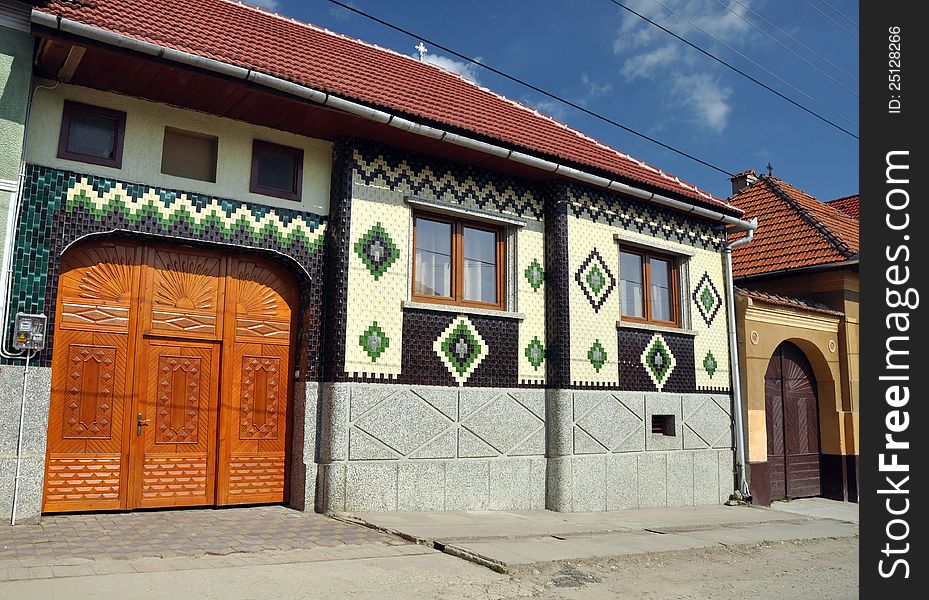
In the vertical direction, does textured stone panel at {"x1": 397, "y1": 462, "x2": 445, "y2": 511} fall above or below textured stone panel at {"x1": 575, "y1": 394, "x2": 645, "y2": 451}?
below

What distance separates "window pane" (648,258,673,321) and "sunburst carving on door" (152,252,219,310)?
6995 millimetres

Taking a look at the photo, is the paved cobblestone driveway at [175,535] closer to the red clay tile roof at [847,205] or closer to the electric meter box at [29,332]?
the electric meter box at [29,332]

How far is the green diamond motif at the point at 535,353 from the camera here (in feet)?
36.1

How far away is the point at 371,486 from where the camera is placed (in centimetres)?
921

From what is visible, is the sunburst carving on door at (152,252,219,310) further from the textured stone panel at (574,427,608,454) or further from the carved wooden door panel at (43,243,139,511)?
the textured stone panel at (574,427,608,454)

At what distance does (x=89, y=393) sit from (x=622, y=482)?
7220 mm

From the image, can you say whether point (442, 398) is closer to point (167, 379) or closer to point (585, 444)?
point (585, 444)

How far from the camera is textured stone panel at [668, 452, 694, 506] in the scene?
12125 millimetres

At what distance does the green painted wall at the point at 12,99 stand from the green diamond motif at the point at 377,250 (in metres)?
3.71

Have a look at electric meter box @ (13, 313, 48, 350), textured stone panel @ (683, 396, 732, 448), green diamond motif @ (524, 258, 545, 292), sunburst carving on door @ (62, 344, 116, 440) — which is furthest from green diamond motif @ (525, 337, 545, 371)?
electric meter box @ (13, 313, 48, 350)

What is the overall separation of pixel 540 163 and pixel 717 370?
16.5 ft

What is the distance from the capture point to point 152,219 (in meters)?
8.58

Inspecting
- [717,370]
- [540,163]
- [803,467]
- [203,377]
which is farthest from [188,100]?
[803,467]

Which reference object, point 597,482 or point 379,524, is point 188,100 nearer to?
point 379,524
